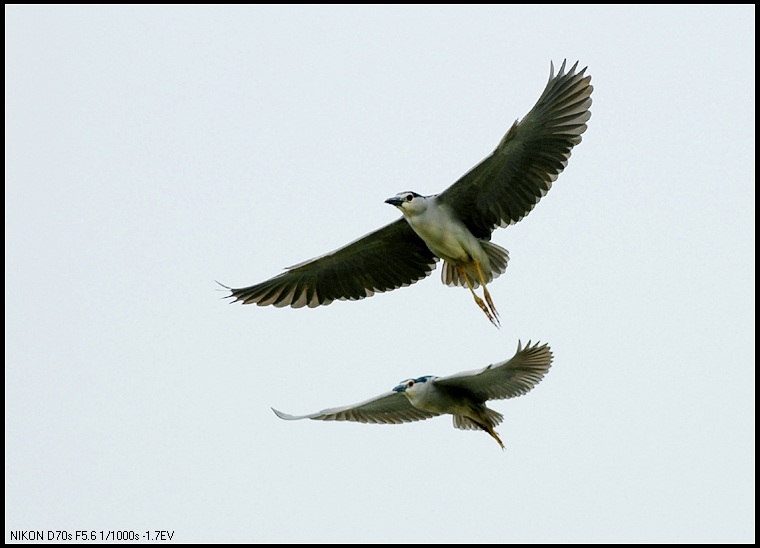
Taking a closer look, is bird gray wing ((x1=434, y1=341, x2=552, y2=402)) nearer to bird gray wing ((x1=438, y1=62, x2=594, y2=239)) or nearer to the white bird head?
the white bird head

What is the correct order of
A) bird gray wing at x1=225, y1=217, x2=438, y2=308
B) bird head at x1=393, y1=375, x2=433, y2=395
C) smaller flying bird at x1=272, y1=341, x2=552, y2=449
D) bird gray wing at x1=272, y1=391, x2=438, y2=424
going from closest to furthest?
1. smaller flying bird at x1=272, y1=341, x2=552, y2=449
2. bird head at x1=393, y1=375, x2=433, y2=395
3. bird gray wing at x1=272, y1=391, x2=438, y2=424
4. bird gray wing at x1=225, y1=217, x2=438, y2=308

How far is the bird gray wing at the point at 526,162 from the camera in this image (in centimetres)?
1101

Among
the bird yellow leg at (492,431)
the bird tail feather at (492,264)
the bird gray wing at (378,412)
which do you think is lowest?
the bird yellow leg at (492,431)

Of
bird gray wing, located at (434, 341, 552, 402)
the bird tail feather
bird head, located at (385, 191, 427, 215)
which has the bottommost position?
bird gray wing, located at (434, 341, 552, 402)

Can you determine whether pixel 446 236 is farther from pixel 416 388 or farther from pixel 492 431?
pixel 492 431

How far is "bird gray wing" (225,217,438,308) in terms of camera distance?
40.0 feet

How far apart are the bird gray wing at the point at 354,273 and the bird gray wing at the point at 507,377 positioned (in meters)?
1.34

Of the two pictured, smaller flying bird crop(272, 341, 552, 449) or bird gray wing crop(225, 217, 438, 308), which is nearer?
smaller flying bird crop(272, 341, 552, 449)

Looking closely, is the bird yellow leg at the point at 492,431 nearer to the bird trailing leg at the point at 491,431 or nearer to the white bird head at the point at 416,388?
the bird trailing leg at the point at 491,431

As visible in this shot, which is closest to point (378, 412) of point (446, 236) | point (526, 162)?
point (446, 236)

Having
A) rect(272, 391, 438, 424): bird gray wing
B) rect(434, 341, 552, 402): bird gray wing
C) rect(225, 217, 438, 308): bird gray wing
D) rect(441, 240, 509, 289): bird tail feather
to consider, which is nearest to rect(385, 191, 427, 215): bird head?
rect(225, 217, 438, 308): bird gray wing

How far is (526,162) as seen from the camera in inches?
447

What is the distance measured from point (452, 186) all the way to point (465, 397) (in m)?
1.82

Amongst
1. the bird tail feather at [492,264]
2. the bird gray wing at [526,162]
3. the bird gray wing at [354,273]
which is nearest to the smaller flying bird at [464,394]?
the bird tail feather at [492,264]
